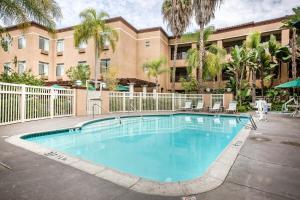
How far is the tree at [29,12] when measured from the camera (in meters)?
7.92

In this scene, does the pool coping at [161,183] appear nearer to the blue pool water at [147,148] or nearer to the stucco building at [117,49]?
the blue pool water at [147,148]

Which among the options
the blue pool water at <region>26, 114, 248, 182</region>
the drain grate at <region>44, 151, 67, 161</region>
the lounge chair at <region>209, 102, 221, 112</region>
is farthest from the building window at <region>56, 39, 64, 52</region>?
the drain grate at <region>44, 151, 67, 161</region>

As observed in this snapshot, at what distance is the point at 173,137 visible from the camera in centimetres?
923

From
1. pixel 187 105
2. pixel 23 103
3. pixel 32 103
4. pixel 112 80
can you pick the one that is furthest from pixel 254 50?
pixel 23 103

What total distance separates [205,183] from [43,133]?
21.9ft

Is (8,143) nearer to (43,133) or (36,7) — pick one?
(43,133)

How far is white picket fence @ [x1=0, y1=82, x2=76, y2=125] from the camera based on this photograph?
9.02 metres

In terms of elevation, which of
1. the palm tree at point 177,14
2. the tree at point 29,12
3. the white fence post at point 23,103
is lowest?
the white fence post at point 23,103

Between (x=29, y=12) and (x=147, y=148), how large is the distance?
730 cm

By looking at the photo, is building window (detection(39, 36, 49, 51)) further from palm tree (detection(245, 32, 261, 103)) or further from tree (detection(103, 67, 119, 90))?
palm tree (detection(245, 32, 261, 103))

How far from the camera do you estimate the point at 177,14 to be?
2038 centimetres

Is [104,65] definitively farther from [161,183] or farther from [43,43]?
[161,183]

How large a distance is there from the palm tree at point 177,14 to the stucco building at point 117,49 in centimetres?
470

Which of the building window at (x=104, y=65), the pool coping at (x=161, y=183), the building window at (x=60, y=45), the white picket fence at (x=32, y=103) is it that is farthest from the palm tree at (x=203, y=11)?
the building window at (x=60, y=45)
